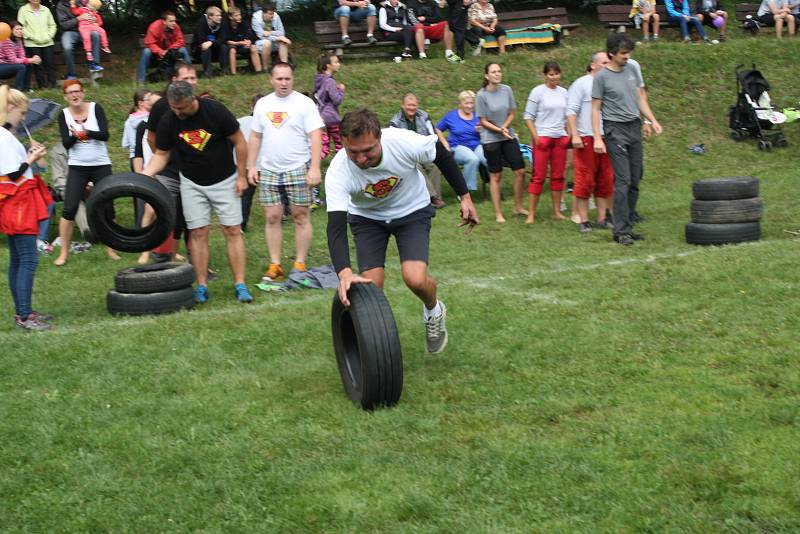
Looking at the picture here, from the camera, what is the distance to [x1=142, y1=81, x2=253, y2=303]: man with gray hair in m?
8.89

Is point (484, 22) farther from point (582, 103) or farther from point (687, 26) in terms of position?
point (582, 103)

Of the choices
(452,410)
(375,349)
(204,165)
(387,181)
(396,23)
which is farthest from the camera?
(396,23)

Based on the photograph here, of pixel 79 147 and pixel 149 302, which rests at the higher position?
pixel 79 147

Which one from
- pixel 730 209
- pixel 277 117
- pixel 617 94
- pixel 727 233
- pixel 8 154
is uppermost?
pixel 8 154

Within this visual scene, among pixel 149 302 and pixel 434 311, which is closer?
pixel 434 311

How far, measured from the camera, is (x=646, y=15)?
2270 centimetres

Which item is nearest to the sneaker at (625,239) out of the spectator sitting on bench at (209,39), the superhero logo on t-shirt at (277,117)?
the superhero logo on t-shirt at (277,117)

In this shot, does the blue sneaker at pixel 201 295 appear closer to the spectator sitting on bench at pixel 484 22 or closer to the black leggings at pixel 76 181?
the black leggings at pixel 76 181

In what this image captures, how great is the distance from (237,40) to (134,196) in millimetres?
10361

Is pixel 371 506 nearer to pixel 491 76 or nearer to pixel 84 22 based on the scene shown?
pixel 491 76

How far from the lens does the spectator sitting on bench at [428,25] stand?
20172mm

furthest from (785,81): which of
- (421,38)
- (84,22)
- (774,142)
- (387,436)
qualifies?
(387,436)

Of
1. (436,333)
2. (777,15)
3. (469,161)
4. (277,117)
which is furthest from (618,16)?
(436,333)

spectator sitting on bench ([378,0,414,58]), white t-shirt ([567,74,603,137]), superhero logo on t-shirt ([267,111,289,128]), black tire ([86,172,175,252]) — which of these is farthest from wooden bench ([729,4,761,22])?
black tire ([86,172,175,252])
